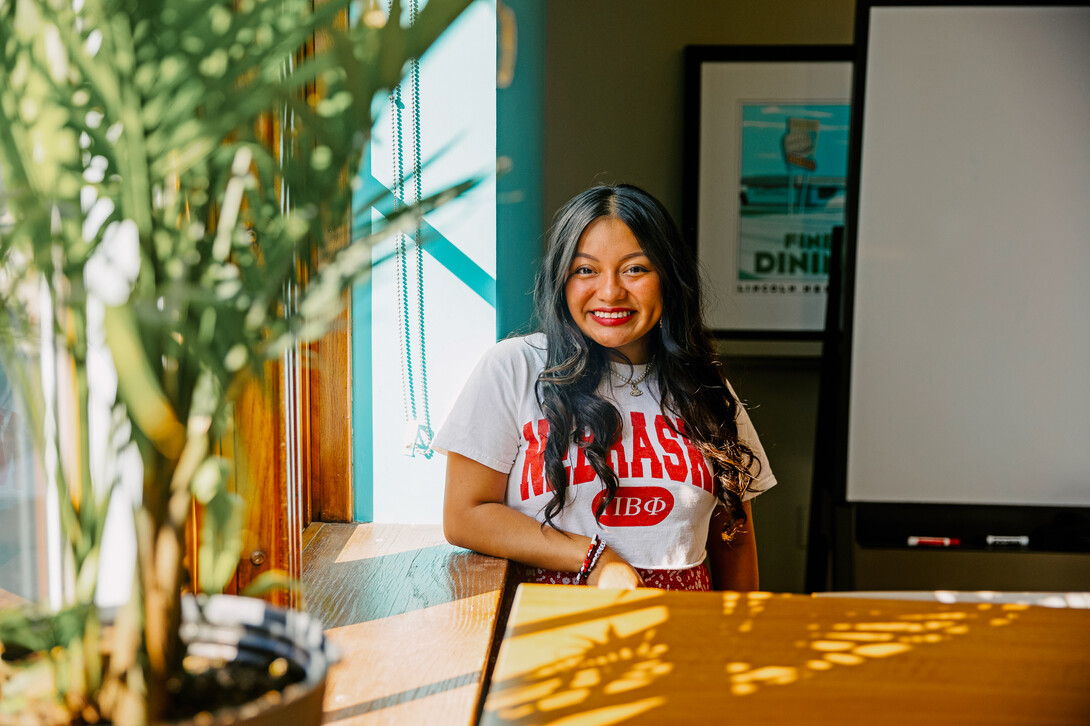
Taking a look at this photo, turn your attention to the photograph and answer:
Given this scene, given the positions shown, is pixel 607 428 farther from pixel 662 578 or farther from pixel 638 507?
pixel 662 578

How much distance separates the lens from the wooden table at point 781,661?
0.76 meters

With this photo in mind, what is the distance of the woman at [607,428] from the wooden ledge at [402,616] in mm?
122

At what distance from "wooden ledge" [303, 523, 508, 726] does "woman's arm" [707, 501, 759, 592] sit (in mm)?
472

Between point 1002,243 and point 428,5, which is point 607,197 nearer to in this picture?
point 1002,243

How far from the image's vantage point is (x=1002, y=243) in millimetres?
2131

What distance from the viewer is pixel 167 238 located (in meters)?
0.36

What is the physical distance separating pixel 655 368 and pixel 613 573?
42 cm

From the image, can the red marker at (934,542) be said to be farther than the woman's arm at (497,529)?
Yes

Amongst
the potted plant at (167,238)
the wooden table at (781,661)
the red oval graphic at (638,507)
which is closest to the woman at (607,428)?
the red oval graphic at (638,507)

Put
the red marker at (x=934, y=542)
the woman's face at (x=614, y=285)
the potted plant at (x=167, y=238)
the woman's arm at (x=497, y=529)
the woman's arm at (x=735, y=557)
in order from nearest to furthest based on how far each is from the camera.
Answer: the potted plant at (x=167, y=238) → the woman's arm at (x=497, y=529) → the woman's face at (x=614, y=285) → the woman's arm at (x=735, y=557) → the red marker at (x=934, y=542)

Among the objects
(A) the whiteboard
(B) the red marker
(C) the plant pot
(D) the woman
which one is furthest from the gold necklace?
(C) the plant pot

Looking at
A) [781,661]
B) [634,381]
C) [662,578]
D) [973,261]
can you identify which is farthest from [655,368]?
[973,261]

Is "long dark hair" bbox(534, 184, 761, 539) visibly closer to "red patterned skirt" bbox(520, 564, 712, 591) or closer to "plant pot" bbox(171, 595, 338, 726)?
"red patterned skirt" bbox(520, 564, 712, 591)

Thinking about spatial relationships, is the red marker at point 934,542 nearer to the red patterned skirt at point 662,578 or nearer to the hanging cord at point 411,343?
the red patterned skirt at point 662,578
